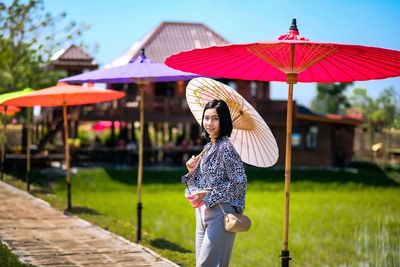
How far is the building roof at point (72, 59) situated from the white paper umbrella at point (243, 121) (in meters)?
17.9

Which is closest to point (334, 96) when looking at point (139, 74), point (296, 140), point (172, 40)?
point (296, 140)

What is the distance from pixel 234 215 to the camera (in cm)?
496

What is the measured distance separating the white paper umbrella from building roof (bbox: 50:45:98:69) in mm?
17870

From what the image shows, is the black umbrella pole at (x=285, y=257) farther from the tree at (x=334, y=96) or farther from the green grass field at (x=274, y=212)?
the tree at (x=334, y=96)

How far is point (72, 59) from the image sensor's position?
920 inches

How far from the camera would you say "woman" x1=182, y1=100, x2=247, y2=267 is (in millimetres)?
5012

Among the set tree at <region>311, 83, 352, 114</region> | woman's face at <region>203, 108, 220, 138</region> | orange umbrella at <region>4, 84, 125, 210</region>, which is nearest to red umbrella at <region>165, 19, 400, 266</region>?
woman's face at <region>203, 108, 220, 138</region>

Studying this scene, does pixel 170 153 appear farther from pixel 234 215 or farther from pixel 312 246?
pixel 234 215

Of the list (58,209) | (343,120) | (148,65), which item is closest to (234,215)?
(148,65)

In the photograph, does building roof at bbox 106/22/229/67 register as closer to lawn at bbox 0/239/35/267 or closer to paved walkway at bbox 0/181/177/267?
paved walkway at bbox 0/181/177/267

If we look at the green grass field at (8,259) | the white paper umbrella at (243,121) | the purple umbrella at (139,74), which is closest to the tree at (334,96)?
the purple umbrella at (139,74)

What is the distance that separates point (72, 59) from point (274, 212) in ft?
34.6

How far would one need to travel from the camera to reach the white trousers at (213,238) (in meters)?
5.00

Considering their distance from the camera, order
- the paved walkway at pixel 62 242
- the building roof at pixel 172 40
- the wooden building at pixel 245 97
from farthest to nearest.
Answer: the building roof at pixel 172 40 < the wooden building at pixel 245 97 < the paved walkway at pixel 62 242
